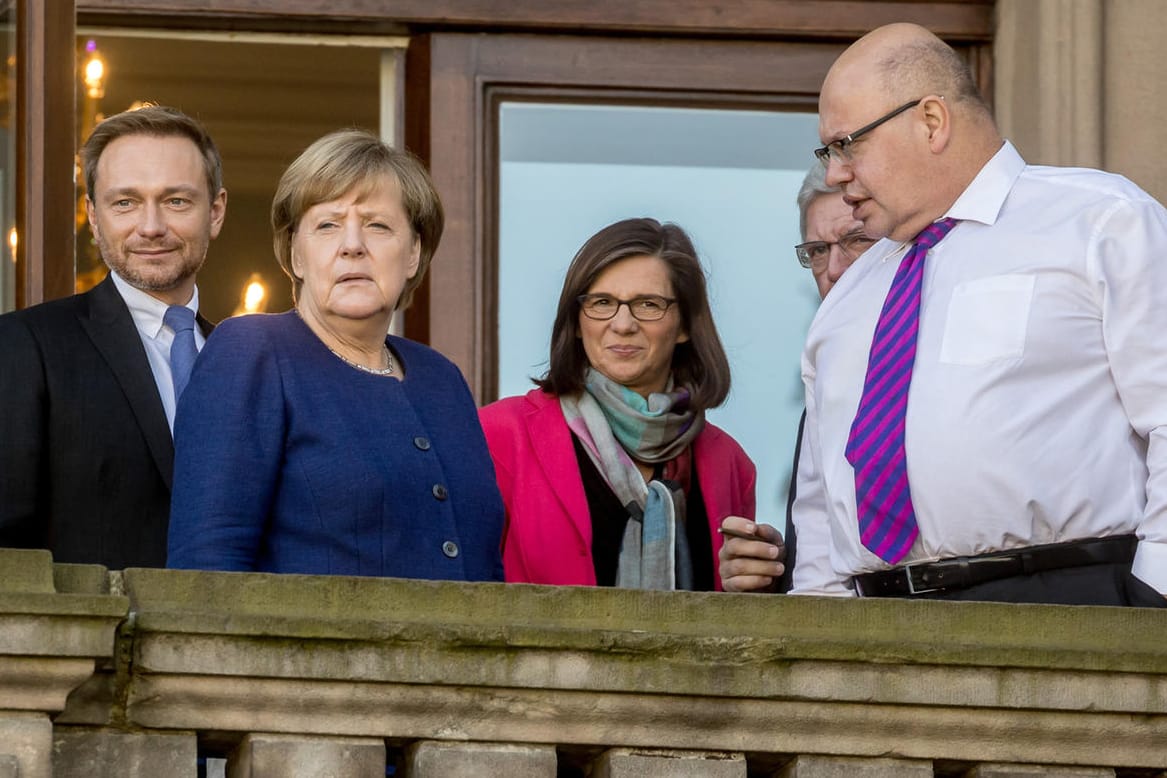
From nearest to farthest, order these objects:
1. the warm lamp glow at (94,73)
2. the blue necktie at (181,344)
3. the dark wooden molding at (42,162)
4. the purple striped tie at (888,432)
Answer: the purple striped tie at (888,432) → the blue necktie at (181,344) → the dark wooden molding at (42,162) → the warm lamp glow at (94,73)

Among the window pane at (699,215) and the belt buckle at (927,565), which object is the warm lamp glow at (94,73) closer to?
the window pane at (699,215)

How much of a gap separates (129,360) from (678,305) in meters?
1.24

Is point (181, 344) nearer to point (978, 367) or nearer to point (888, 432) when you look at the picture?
point (888, 432)

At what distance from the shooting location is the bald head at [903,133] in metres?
4.12

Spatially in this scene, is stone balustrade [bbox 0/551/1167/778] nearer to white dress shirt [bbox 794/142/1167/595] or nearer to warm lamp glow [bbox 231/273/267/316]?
white dress shirt [bbox 794/142/1167/595]

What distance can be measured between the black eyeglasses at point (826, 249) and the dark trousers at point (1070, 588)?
1447 millimetres

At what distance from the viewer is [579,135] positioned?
6.45m

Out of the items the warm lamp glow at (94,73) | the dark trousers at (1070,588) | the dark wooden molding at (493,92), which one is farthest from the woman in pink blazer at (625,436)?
the warm lamp glow at (94,73)

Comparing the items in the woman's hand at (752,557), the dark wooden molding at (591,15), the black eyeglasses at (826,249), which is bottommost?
the woman's hand at (752,557)

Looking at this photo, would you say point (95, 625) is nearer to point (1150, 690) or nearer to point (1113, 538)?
point (1150, 690)

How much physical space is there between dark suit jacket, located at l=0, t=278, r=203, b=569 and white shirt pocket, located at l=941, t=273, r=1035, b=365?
1.36m

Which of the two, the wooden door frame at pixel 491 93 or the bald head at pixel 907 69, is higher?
Result: the wooden door frame at pixel 491 93

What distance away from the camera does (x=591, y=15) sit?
20.5 ft

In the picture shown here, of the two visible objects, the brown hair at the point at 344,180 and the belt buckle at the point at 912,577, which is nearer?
the belt buckle at the point at 912,577
